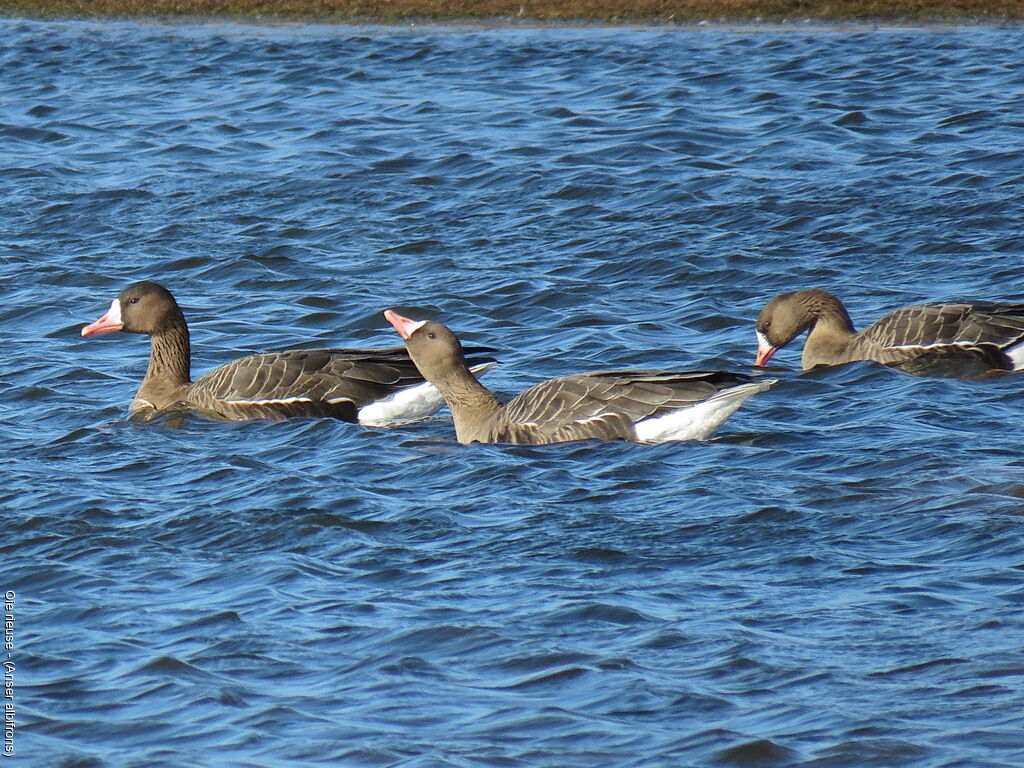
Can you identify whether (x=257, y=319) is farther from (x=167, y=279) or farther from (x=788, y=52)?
(x=788, y=52)

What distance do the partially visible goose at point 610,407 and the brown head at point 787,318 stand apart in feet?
7.21

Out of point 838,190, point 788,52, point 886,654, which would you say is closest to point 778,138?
point 838,190

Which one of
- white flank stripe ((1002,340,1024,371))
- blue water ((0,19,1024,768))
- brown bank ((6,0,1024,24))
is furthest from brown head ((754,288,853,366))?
brown bank ((6,0,1024,24))

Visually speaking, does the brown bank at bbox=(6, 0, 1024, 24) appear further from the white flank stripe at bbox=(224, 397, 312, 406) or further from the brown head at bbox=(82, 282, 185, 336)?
the white flank stripe at bbox=(224, 397, 312, 406)

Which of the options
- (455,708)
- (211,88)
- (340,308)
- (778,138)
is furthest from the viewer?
(211,88)

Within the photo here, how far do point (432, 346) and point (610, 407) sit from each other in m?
1.42

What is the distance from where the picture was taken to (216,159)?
19609 millimetres

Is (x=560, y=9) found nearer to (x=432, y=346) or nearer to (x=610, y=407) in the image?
(x=432, y=346)

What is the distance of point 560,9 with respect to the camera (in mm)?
25359

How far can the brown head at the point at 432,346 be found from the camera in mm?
11070

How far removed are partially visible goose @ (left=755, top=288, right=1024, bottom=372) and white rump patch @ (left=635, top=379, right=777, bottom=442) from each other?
2.20 metres

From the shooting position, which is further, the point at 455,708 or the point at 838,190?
the point at 838,190

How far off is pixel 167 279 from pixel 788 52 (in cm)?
1103

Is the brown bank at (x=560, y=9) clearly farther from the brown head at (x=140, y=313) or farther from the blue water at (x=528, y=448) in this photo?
the brown head at (x=140, y=313)
